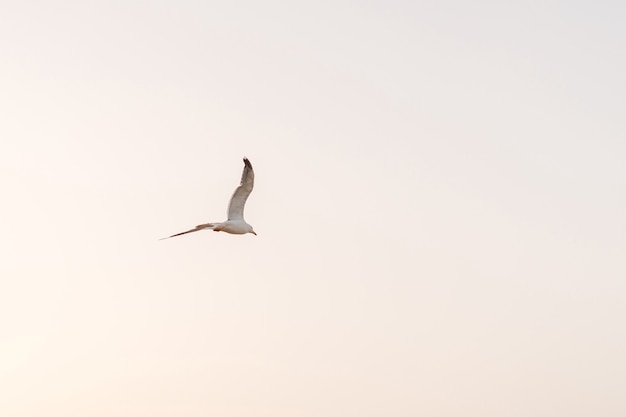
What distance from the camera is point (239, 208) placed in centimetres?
9162

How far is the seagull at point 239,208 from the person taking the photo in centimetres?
9031

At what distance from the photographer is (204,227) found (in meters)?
86.3

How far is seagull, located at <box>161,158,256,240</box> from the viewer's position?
296ft

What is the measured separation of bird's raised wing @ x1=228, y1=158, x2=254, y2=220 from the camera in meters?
90.6

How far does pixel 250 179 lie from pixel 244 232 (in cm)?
416

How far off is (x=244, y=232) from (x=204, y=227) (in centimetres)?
572

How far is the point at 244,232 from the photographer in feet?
300

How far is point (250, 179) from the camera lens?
9081cm

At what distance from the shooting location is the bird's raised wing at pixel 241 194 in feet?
297

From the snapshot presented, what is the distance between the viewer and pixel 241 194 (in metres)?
91.5

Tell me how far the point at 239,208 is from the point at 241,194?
1.10m
